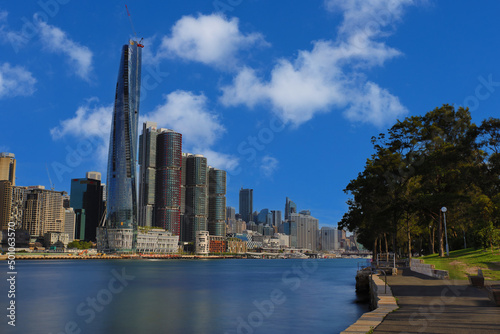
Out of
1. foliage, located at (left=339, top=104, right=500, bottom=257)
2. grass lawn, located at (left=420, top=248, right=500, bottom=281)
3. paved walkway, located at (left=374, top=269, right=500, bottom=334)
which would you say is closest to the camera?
paved walkway, located at (left=374, top=269, right=500, bottom=334)

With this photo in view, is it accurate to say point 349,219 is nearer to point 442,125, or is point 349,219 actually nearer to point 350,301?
point 442,125

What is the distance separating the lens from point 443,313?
2075cm

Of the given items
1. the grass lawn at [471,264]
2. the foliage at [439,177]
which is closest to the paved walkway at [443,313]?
the grass lawn at [471,264]

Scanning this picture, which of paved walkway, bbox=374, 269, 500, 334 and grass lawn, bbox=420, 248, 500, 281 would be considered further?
grass lawn, bbox=420, 248, 500, 281

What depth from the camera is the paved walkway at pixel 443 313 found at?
56.6 feet

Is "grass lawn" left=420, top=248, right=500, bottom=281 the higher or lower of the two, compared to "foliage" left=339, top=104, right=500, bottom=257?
lower

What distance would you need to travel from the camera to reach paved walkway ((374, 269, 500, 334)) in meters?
17.2

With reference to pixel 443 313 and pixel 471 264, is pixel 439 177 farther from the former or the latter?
pixel 443 313

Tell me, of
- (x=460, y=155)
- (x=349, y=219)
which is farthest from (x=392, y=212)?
(x=349, y=219)

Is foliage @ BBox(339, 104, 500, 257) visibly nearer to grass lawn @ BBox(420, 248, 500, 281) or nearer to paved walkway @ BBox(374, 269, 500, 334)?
grass lawn @ BBox(420, 248, 500, 281)

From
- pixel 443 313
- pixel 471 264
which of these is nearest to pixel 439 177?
pixel 471 264

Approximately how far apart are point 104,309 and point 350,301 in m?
26.5

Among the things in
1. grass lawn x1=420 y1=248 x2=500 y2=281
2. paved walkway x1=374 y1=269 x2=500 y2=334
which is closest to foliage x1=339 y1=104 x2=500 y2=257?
grass lawn x1=420 y1=248 x2=500 y2=281

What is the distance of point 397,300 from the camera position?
25.8 m
